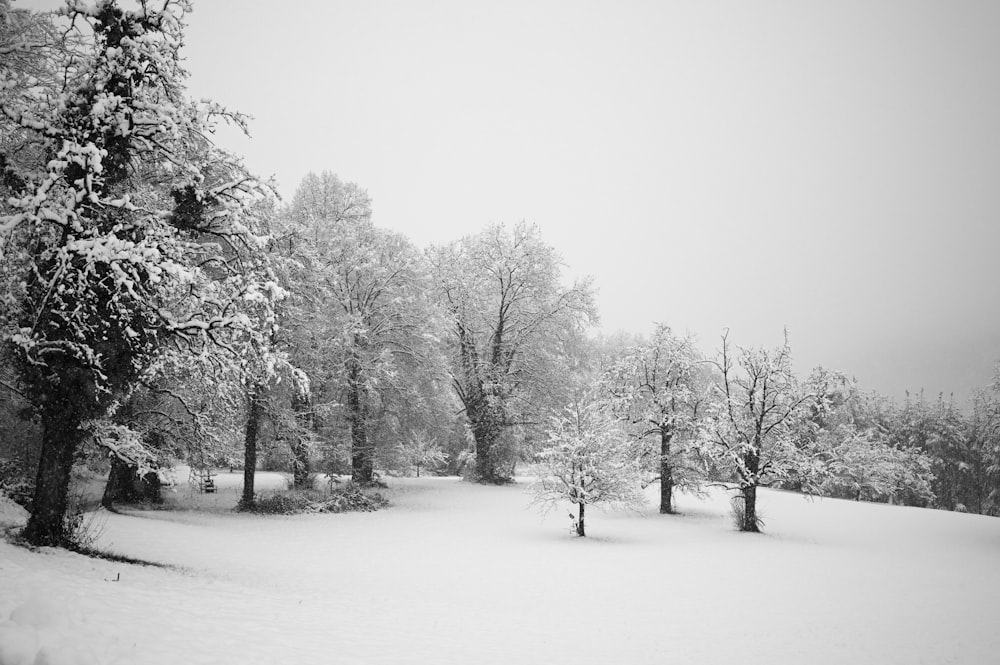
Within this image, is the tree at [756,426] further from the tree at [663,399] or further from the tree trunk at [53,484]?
the tree trunk at [53,484]

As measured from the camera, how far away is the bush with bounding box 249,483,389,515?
2136cm

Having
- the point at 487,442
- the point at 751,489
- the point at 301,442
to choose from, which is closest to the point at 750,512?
the point at 751,489

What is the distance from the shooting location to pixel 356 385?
84.4 feet

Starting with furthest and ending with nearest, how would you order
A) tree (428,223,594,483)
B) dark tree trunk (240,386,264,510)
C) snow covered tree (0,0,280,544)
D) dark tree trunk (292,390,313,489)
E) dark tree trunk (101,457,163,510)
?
tree (428,223,594,483) < dark tree trunk (292,390,313,489) < dark tree trunk (240,386,264,510) < dark tree trunk (101,457,163,510) < snow covered tree (0,0,280,544)

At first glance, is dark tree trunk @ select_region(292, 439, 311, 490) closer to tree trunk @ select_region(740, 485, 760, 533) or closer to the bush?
the bush

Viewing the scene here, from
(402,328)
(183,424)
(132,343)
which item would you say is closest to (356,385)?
(402,328)

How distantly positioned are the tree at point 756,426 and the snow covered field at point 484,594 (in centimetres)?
252

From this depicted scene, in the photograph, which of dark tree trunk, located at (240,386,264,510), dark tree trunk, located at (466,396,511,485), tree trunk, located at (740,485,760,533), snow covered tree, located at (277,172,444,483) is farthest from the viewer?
dark tree trunk, located at (466,396,511,485)

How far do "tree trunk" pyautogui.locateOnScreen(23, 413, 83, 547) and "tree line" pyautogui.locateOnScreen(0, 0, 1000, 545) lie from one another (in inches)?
1.5

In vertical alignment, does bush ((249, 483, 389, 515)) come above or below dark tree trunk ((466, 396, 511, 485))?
below

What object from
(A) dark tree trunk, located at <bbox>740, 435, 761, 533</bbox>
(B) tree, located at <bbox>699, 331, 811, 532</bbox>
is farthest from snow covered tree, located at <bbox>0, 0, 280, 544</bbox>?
(A) dark tree trunk, located at <bbox>740, 435, 761, 533</bbox>

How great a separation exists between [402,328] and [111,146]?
59.1ft

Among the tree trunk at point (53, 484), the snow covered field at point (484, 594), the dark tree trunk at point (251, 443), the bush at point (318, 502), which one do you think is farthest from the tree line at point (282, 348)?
the snow covered field at point (484, 594)

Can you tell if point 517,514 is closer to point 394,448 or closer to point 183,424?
point 394,448
